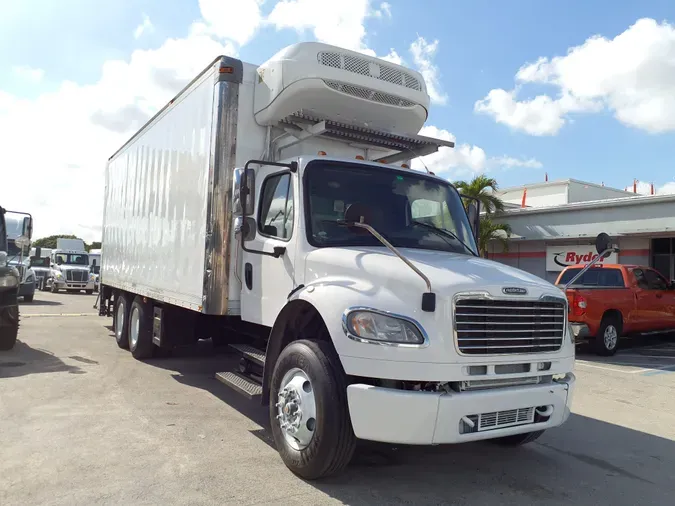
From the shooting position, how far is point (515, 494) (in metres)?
4.18

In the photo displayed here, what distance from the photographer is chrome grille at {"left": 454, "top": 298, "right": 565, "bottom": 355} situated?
3.94 metres

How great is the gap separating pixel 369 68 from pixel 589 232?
617 inches

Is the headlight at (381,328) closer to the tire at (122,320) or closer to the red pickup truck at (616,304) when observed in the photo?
the tire at (122,320)

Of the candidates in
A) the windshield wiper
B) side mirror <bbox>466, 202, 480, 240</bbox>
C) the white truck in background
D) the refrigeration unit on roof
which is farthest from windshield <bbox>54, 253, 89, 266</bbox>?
the windshield wiper

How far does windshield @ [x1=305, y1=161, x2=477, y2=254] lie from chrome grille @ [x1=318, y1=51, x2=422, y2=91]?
124 centimetres

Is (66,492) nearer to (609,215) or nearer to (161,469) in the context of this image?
(161,469)

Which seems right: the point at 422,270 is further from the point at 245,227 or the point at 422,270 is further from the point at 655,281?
the point at 655,281

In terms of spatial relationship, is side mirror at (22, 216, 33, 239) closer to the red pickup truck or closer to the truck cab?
the truck cab

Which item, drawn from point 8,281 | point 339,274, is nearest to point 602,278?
point 339,274

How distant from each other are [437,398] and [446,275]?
35.4 inches

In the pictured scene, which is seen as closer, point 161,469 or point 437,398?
point 437,398

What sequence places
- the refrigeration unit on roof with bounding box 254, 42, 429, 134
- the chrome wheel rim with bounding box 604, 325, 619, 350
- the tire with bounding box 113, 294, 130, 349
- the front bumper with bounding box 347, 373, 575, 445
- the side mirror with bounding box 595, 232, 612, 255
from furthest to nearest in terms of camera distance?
the chrome wheel rim with bounding box 604, 325, 619, 350
the tire with bounding box 113, 294, 130, 349
the refrigeration unit on roof with bounding box 254, 42, 429, 134
the side mirror with bounding box 595, 232, 612, 255
the front bumper with bounding box 347, 373, 575, 445

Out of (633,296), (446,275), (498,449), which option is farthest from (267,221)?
(633,296)

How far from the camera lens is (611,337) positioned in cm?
1174
